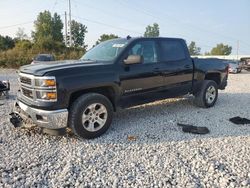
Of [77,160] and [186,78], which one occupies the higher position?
[186,78]

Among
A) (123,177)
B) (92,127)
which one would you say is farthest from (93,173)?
(92,127)

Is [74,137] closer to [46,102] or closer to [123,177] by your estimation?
[46,102]

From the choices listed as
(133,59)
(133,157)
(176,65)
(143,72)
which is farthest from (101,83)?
(176,65)

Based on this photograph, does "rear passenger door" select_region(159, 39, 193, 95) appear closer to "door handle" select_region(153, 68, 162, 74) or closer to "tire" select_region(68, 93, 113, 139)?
"door handle" select_region(153, 68, 162, 74)

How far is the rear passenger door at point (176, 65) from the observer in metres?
6.40

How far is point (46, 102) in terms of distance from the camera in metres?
4.60

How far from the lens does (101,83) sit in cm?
508

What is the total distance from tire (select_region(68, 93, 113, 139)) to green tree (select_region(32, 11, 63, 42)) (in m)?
55.4

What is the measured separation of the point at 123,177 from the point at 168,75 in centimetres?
337

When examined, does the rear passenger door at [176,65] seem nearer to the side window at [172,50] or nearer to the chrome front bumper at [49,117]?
the side window at [172,50]

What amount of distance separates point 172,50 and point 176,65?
0.40m

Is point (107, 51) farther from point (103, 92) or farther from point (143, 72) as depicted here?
point (103, 92)

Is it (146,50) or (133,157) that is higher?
(146,50)

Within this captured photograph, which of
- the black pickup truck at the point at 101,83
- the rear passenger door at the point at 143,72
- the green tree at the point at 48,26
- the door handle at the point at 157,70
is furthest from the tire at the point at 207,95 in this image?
the green tree at the point at 48,26
